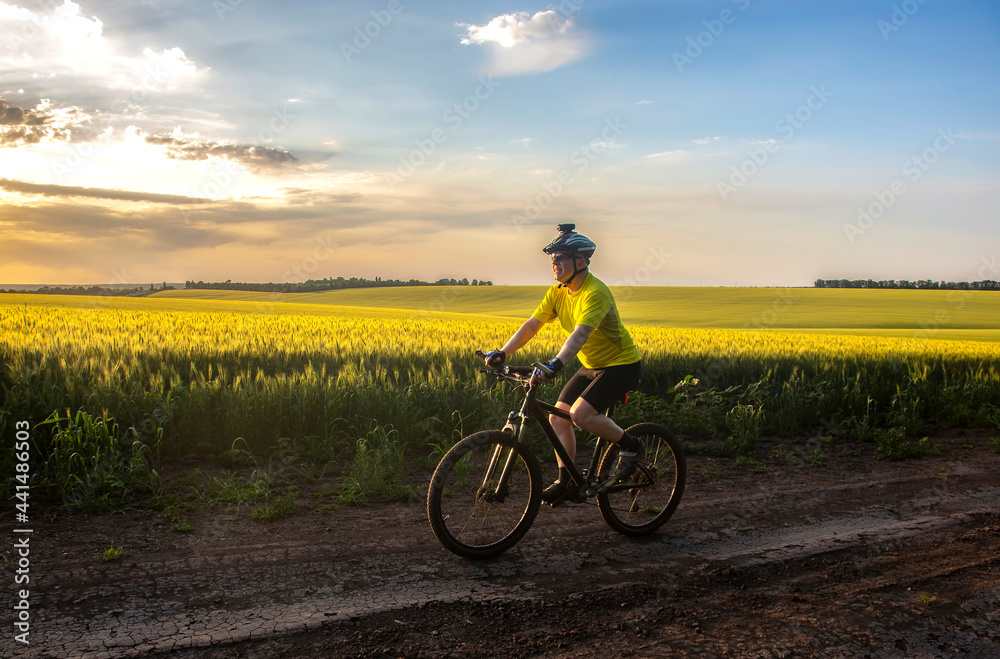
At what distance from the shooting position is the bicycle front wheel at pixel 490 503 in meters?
4.70

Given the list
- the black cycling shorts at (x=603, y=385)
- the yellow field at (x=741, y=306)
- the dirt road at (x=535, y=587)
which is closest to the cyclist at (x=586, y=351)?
the black cycling shorts at (x=603, y=385)

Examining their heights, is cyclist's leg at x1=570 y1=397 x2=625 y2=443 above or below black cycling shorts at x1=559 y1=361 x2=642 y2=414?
below

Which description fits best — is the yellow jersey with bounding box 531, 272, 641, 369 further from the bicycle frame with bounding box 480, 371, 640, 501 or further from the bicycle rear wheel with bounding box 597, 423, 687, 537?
the bicycle rear wheel with bounding box 597, 423, 687, 537

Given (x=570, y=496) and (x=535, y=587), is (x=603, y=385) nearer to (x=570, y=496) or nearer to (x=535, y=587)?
(x=570, y=496)

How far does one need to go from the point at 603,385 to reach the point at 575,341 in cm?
56

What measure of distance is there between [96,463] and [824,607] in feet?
20.3

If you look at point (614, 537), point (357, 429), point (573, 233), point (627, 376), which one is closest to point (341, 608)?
point (614, 537)

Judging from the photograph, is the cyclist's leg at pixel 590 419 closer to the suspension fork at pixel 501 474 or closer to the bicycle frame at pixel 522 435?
the bicycle frame at pixel 522 435

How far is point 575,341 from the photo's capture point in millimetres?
4891

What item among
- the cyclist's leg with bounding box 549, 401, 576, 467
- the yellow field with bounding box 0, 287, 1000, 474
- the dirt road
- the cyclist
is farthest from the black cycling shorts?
the yellow field with bounding box 0, 287, 1000, 474

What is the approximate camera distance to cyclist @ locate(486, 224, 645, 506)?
5046 mm

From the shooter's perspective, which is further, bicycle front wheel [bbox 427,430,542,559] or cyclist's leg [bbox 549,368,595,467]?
cyclist's leg [bbox 549,368,595,467]

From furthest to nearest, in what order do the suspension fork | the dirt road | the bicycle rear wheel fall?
the bicycle rear wheel < the suspension fork < the dirt road

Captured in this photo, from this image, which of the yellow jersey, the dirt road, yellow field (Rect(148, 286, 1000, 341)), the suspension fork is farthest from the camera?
yellow field (Rect(148, 286, 1000, 341))
